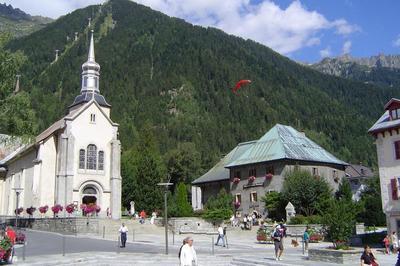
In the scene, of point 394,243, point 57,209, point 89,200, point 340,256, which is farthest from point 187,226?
point 340,256

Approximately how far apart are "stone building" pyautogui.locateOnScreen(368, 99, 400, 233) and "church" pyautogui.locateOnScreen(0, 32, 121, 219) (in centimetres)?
3033

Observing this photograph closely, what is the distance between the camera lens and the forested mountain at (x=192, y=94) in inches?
5846

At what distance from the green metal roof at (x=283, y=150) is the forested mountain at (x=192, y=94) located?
234ft

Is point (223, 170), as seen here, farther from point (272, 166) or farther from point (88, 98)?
point (88, 98)

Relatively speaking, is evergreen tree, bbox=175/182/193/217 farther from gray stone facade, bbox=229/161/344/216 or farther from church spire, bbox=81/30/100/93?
church spire, bbox=81/30/100/93

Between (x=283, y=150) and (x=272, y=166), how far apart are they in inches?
84.8

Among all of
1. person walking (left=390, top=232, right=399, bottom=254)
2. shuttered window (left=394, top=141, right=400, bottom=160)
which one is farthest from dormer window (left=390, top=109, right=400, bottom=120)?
person walking (left=390, top=232, right=399, bottom=254)

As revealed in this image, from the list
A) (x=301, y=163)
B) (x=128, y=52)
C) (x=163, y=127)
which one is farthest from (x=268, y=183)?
(x=128, y=52)

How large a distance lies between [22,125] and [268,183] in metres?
31.3

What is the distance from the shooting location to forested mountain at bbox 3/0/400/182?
487 ft

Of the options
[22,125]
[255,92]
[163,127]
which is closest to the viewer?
[22,125]

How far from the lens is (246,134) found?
151250mm

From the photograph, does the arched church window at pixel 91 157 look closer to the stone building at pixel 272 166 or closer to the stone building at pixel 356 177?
the stone building at pixel 272 166

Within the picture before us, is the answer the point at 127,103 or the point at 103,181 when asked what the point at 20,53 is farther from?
the point at 127,103
